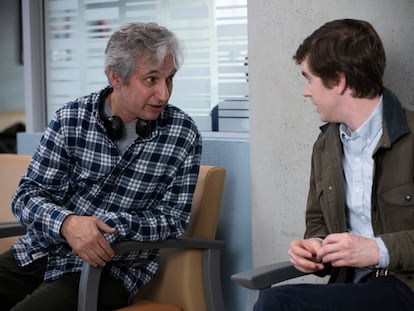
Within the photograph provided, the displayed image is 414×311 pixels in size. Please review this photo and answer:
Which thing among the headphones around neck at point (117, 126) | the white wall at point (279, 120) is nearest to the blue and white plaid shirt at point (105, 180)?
the headphones around neck at point (117, 126)

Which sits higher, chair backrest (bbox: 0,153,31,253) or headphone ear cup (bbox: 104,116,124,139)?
headphone ear cup (bbox: 104,116,124,139)

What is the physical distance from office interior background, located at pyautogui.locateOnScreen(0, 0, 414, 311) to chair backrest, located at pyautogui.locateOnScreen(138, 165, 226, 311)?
18 centimetres

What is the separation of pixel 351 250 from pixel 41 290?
1078mm

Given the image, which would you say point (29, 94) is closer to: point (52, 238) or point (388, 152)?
point (52, 238)

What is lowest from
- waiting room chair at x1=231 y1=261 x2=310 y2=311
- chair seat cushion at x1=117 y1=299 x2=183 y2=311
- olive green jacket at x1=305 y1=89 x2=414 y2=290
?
chair seat cushion at x1=117 y1=299 x2=183 y2=311

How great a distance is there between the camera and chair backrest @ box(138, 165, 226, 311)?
9.34ft

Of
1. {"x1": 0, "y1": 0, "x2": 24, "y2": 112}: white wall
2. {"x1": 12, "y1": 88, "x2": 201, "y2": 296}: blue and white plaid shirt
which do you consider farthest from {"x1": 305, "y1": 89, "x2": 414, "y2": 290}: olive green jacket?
{"x1": 0, "y1": 0, "x2": 24, "y2": 112}: white wall

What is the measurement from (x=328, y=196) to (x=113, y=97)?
2.91 ft

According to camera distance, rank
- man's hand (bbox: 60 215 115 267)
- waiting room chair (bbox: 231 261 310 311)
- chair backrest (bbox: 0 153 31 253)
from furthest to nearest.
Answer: chair backrest (bbox: 0 153 31 253)
man's hand (bbox: 60 215 115 267)
waiting room chair (bbox: 231 261 310 311)

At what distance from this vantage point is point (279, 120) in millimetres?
2883

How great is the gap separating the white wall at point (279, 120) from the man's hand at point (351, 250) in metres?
0.78

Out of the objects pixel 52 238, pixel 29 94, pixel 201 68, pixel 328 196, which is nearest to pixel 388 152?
pixel 328 196

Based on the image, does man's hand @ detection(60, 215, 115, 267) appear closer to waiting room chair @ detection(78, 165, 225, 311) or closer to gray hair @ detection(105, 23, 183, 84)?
waiting room chair @ detection(78, 165, 225, 311)

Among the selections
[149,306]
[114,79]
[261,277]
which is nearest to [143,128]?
[114,79]
